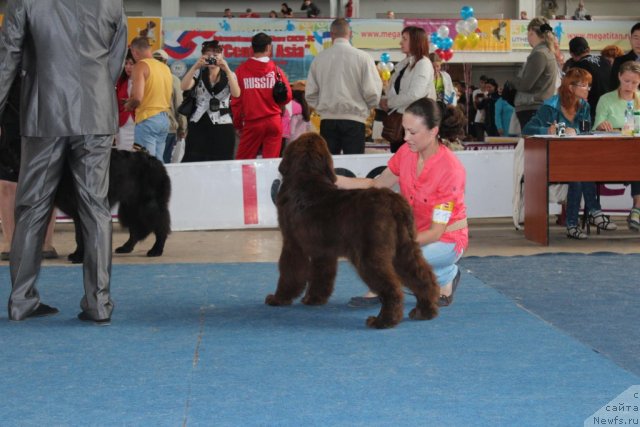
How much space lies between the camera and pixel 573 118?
311 inches

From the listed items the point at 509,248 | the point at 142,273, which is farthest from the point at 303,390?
the point at 509,248

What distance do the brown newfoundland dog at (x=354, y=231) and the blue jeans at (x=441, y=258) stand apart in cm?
38

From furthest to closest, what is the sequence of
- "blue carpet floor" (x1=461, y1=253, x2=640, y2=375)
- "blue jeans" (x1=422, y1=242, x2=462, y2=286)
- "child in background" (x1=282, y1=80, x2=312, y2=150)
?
"child in background" (x1=282, y1=80, x2=312, y2=150)
"blue jeans" (x1=422, y1=242, x2=462, y2=286)
"blue carpet floor" (x1=461, y1=253, x2=640, y2=375)

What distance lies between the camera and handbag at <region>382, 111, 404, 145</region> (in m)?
8.24

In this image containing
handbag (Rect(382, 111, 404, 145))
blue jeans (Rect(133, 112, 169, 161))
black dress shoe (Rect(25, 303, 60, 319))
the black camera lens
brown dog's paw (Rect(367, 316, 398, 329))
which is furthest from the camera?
the black camera lens

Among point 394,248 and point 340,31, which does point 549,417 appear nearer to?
point 394,248

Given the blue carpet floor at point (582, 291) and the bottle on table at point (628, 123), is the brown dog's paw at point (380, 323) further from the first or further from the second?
the bottle on table at point (628, 123)

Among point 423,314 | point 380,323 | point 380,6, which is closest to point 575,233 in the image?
point 423,314

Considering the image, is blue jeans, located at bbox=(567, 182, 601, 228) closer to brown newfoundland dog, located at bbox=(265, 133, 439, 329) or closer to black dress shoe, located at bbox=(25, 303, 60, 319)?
brown newfoundland dog, located at bbox=(265, 133, 439, 329)

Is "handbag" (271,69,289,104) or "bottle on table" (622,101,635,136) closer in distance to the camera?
"bottle on table" (622,101,635,136)

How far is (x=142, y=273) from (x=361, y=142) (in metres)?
3.21

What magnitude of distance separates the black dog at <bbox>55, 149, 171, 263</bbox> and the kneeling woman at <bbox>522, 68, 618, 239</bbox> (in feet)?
10.7

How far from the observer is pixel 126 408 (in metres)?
3.00

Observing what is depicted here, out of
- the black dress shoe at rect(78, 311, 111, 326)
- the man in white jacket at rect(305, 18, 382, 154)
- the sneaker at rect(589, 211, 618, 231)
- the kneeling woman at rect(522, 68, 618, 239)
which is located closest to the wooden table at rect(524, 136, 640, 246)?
the kneeling woman at rect(522, 68, 618, 239)
